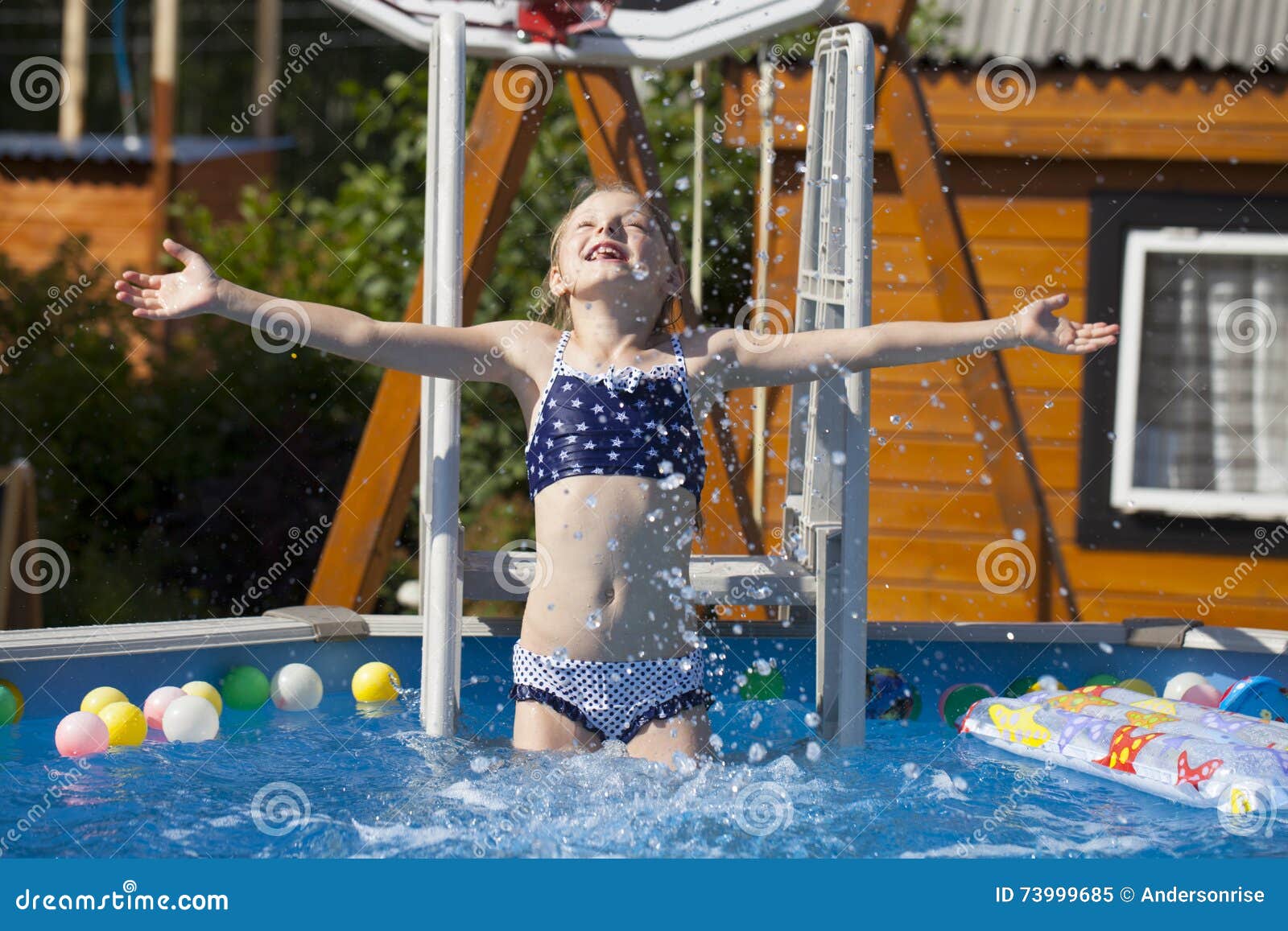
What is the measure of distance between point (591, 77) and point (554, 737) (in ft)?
7.98

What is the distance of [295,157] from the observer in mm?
12586

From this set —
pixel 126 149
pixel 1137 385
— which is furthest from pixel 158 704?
pixel 126 149

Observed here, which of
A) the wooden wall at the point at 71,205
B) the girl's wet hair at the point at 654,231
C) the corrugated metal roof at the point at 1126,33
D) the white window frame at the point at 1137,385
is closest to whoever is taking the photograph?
the girl's wet hair at the point at 654,231

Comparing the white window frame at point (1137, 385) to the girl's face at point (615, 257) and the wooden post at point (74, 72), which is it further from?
the wooden post at point (74, 72)

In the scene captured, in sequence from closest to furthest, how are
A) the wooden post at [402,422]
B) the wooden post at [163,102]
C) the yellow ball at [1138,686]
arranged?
the yellow ball at [1138,686], the wooden post at [402,422], the wooden post at [163,102]

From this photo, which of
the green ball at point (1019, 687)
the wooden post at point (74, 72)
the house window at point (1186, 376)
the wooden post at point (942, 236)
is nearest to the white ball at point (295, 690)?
the green ball at point (1019, 687)

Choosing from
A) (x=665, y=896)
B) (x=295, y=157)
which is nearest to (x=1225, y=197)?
(x=665, y=896)

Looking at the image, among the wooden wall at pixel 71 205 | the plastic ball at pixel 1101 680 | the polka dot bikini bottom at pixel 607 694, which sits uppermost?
the wooden wall at pixel 71 205

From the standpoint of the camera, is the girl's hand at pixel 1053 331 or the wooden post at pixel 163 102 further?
the wooden post at pixel 163 102

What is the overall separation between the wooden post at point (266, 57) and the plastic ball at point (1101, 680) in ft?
25.6

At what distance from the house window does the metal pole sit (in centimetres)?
346

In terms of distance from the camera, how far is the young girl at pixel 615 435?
3.29m

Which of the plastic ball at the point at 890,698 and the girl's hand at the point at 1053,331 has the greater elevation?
the girl's hand at the point at 1053,331

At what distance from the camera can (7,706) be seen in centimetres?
359
